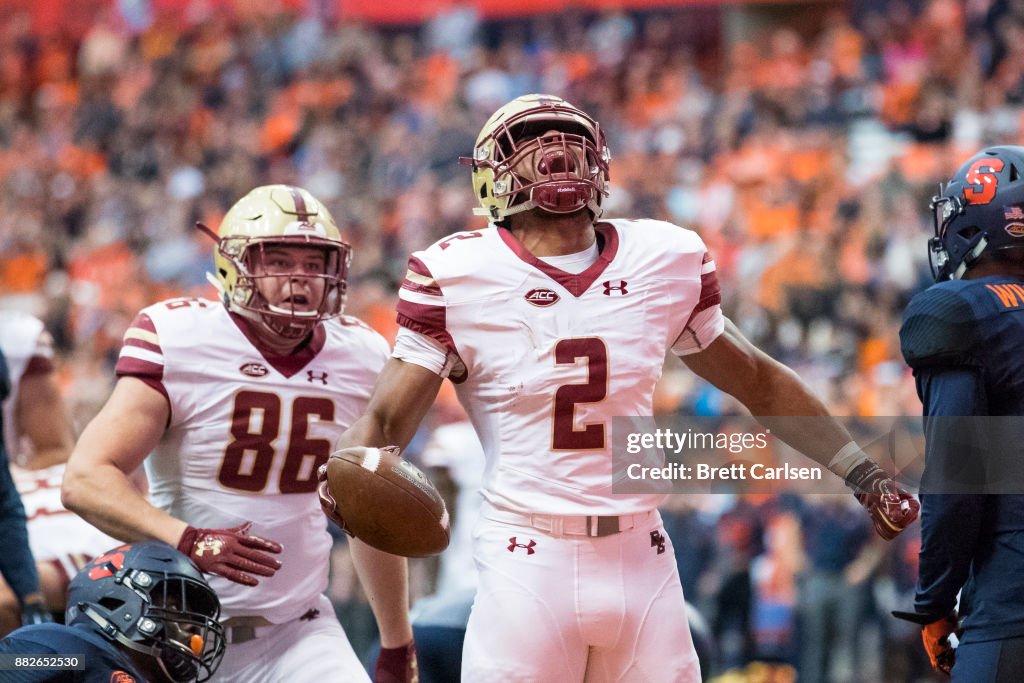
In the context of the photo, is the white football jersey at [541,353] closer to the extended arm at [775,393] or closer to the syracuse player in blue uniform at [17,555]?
the extended arm at [775,393]

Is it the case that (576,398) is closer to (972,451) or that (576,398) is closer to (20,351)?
(972,451)

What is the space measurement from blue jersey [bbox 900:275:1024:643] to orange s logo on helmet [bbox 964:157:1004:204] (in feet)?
1.13

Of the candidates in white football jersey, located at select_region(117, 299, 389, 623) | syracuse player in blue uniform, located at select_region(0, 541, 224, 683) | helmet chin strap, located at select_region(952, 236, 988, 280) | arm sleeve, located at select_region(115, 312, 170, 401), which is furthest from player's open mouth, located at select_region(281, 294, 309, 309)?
helmet chin strap, located at select_region(952, 236, 988, 280)

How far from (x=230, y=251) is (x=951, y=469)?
232 centimetres

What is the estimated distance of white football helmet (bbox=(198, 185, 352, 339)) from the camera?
4273mm

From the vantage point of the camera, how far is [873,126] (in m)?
11.5

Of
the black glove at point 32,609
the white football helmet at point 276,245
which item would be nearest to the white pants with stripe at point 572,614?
the white football helmet at point 276,245

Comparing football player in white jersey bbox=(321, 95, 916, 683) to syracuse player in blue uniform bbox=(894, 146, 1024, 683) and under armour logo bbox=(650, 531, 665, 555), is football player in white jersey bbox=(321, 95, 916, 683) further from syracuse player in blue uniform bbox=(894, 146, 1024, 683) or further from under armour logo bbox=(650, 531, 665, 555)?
syracuse player in blue uniform bbox=(894, 146, 1024, 683)

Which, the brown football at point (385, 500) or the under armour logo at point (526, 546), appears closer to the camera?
the brown football at point (385, 500)

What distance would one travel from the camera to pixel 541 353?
11.2ft

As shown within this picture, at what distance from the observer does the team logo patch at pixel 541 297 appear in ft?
11.3

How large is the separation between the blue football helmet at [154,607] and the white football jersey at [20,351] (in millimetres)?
1889

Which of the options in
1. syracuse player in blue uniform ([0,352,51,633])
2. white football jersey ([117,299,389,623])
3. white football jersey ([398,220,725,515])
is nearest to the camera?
white football jersey ([398,220,725,515])

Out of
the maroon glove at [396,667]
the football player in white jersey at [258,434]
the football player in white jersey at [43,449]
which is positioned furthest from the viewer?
the football player in white jersey at [43,449]
